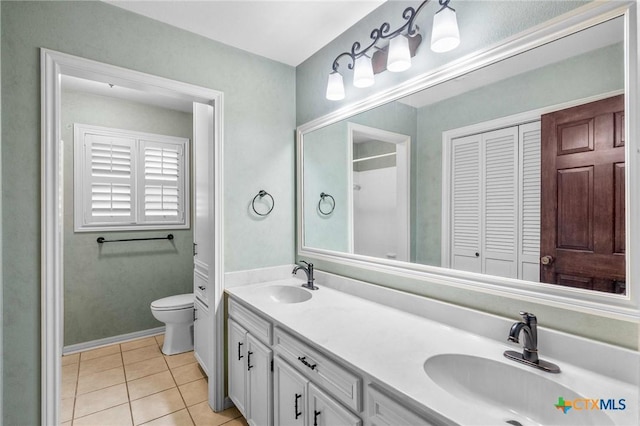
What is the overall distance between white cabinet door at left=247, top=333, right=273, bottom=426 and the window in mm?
2159

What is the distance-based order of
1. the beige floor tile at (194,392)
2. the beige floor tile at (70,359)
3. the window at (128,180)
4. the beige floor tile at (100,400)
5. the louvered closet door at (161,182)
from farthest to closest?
the louvered closet door at (161,182)
the window at (128,180)
the beige floor tile at (70,359)
the beige floor tile at (194,392)
the beige floor tile at (100,400)

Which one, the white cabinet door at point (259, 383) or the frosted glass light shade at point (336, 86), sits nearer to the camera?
the white cabinet door at point (259, 383)

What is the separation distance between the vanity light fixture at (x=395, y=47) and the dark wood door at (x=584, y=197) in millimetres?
527

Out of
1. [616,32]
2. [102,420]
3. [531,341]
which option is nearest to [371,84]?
[616,32]

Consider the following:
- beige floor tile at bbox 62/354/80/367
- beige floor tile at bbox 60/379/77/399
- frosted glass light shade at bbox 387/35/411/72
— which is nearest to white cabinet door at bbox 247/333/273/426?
beige floor tile at bbox 60/379/77/399

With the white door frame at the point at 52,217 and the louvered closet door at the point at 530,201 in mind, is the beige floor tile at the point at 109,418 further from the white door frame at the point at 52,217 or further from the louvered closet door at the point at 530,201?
the louvered closet door at the point at 530,201

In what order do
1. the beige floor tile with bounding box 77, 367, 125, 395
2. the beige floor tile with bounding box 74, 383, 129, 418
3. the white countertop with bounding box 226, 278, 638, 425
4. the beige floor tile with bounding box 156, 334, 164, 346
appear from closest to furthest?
the white countertop with bounding box 226, 278, 638, 425 < the beige floor tile with bounding box 74, 383, 129, 418 < the beige floor tile with bounding box 77, 367, 125, 395 < the beige floor tile with bounding box 156, 334, 164, 346

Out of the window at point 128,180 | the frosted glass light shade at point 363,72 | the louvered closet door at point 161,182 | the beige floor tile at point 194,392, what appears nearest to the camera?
the frosted glass light shade at point 363,72

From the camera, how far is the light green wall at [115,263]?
286 centimetres

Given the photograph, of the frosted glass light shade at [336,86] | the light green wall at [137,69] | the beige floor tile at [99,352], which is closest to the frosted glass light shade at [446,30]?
the frosted glass light shade at [336,86]

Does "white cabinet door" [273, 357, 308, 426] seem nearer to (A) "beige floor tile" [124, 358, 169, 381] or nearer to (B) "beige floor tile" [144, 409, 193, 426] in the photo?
(B) "beige floor tile" [144, 409, 193, 426]

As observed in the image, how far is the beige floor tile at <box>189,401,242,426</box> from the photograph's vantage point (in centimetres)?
193

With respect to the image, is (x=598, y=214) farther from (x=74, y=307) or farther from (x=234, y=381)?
(x=74, y=307)

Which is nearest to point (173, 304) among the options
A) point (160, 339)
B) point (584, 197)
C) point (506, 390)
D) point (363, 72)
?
point (160, 339)
